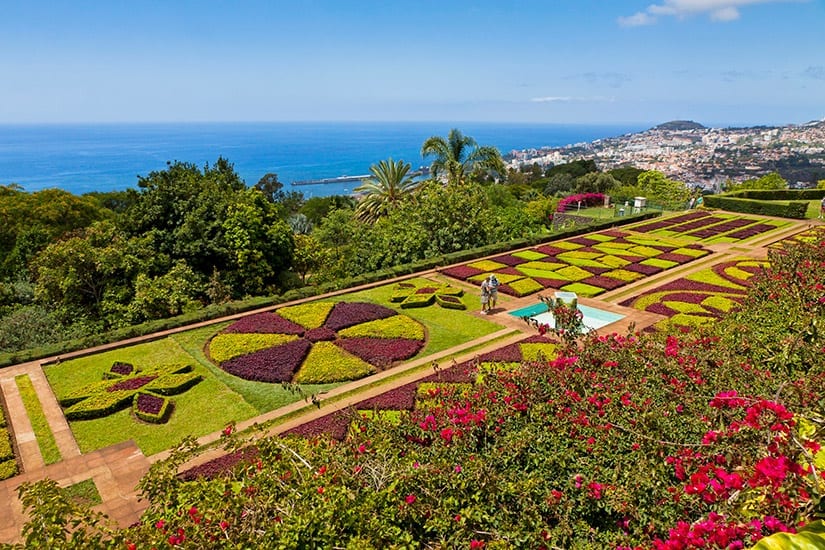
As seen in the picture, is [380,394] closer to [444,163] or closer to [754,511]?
[754,511]

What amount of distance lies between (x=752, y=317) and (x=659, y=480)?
578cm

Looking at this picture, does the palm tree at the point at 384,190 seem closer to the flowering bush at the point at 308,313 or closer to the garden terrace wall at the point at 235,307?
the garden terrace wall at the point at 235,307

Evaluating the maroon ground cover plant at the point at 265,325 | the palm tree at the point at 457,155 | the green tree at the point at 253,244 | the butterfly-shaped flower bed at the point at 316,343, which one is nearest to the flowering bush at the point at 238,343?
the butterfly-shaped flower bed at the point at 316,343

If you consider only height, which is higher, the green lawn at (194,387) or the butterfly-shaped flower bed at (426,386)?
the butterfly-shaped flower bed at (426,386)

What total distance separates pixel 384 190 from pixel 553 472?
30.9m

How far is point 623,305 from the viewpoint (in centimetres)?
1770

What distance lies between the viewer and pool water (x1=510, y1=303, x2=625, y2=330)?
16.3 meters

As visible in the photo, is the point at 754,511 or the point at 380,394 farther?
the point at 380,394

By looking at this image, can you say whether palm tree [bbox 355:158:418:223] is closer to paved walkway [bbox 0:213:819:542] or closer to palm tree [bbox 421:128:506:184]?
palm tree [bbox 421:128:506:184]

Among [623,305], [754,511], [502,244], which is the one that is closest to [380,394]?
[754,511]

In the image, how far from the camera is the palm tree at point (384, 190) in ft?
111

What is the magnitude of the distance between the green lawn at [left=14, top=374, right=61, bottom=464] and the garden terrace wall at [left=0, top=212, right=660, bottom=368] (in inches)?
52.1

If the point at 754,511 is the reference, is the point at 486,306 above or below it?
below

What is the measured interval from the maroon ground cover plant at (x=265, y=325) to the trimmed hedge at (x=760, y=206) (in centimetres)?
3457
